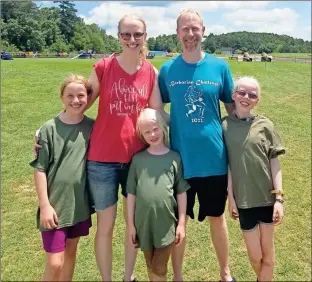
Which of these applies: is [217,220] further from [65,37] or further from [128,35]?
[65,37]

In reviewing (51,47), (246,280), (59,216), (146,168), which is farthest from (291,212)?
(51,47)

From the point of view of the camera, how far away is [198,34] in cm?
268

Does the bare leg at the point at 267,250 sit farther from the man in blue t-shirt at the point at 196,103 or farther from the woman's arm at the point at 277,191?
the man in blue t-shirt at the point at 196,103

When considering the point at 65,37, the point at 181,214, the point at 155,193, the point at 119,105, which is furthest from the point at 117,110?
the point at 65,37

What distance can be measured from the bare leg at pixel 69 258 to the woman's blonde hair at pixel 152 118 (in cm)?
95

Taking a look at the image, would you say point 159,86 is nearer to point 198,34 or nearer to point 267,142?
point 198,34

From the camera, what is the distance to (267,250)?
2863 mm

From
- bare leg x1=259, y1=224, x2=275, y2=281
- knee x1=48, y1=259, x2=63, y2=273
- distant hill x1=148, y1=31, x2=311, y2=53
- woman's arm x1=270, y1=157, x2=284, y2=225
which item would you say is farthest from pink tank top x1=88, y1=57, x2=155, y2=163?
distant hill x1=148, y1=31, x2=311, y2=53

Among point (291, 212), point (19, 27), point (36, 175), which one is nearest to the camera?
point (36, 175)

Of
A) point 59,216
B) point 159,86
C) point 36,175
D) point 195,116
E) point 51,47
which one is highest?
point 51,47

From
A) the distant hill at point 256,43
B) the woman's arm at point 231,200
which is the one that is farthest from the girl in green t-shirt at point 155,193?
the distant hill at point 256,43

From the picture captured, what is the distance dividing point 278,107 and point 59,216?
11.0m

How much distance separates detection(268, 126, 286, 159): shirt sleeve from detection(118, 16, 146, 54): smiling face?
1114 millimetres

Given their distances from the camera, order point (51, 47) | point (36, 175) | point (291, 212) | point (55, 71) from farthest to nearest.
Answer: point (51, 47) < point (55, 71) < point (291, 212) < point (36, 175)
